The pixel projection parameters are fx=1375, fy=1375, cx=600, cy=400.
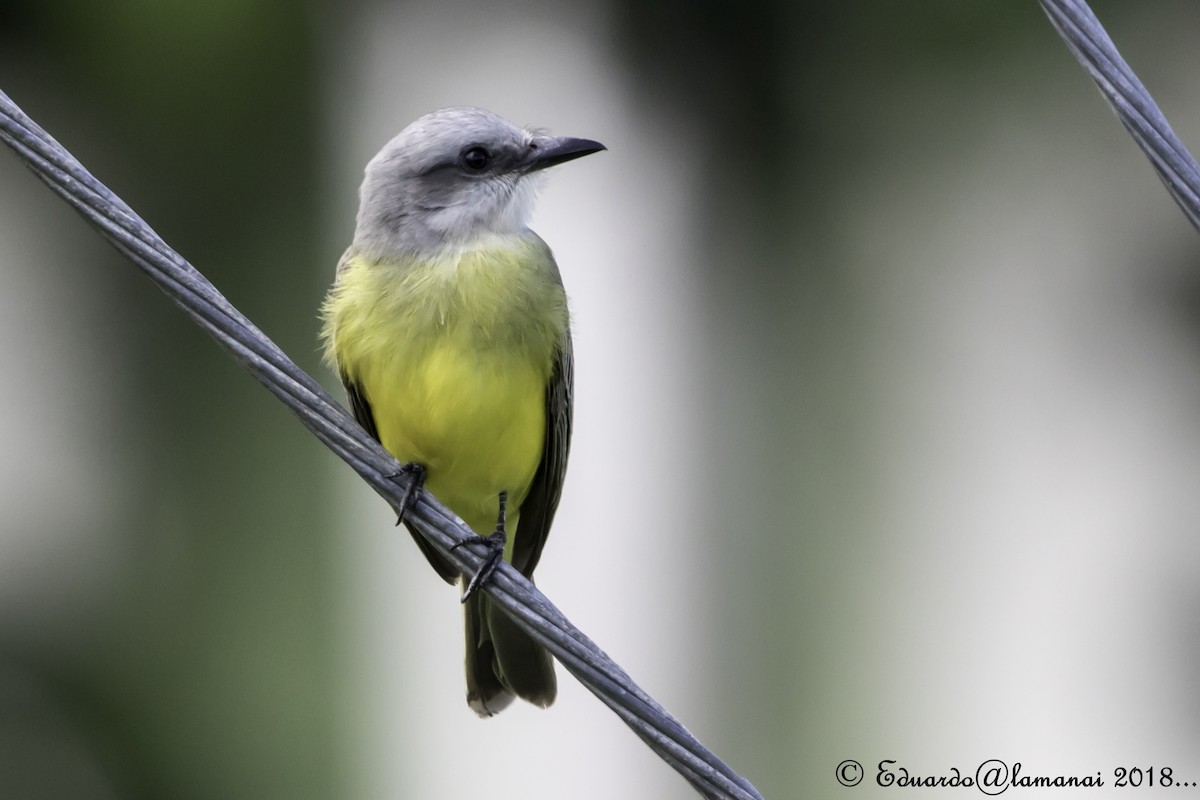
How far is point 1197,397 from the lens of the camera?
8.94 metres

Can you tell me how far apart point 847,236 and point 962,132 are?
3.45ft

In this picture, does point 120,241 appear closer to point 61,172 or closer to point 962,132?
point 61,172

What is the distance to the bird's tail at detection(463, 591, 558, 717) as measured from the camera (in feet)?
13.5

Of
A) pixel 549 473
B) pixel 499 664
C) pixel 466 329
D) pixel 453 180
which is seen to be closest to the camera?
pixel 466 329

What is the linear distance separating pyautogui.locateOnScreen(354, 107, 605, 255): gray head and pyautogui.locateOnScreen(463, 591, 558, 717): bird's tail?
111 centimetres

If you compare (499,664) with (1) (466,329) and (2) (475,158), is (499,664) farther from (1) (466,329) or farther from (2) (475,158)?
(2) (475,158)

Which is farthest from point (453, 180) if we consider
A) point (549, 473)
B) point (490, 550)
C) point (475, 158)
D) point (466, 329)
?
point (490, 550)

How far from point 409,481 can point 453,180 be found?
94 centimetres

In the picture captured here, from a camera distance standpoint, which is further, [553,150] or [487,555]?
[553,150]

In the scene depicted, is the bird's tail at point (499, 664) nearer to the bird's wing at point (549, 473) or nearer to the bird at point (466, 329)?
the bird at point (466, 329)

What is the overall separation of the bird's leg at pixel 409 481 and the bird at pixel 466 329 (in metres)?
0.02

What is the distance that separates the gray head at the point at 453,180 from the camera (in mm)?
3682

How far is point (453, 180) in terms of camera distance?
3.82 metres

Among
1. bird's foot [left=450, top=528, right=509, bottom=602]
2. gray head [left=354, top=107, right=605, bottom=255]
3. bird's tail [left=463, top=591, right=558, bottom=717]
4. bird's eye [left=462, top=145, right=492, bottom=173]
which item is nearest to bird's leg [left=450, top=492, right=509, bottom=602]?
bird's foot [left=450, top=528, right=509, bottom=602]
